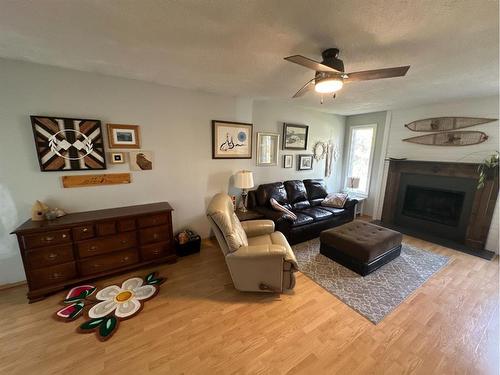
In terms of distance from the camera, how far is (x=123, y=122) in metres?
2.50

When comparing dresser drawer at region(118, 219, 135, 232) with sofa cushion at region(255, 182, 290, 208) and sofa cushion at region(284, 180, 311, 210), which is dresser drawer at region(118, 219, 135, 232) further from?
sofa cushion at region(284, 180, 311, 210)

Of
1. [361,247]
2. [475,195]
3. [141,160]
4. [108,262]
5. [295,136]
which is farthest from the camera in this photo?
[295,136]

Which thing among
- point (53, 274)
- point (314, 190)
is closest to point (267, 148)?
point (314, 190)

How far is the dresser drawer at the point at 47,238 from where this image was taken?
1.93m

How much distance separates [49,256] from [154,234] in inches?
38.9

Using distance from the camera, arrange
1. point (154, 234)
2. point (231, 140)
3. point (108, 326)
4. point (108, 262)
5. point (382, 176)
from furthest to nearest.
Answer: point (382, 176) < point (231, 140) < point (154, 234) < point (108, 262) < point (108, 326)

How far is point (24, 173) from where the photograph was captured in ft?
7.02

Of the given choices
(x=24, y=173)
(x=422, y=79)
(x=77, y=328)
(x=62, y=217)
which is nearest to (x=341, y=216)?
(x=422, y=79)

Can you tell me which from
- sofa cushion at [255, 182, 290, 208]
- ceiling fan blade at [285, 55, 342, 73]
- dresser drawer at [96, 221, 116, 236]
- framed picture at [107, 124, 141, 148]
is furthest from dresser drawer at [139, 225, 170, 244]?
ceiling fan blade at [285, 55, 342, 73]

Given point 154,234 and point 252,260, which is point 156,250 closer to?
point 154,234

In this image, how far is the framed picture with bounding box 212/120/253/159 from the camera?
317 cm

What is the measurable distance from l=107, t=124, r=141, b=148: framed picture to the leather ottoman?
2920 millimetres

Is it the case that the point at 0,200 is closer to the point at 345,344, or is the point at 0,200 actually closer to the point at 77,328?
the point at 77,328

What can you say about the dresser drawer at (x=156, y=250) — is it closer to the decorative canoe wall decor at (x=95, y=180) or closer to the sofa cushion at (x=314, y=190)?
the decorative canoe wall decor at (x=95, y=180)
